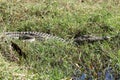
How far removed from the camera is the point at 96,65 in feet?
16.5

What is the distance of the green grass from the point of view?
4.68m

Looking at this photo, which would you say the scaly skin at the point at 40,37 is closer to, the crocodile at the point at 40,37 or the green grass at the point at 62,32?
the crocodile at the point at 40,37

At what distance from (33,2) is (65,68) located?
11.5 ft

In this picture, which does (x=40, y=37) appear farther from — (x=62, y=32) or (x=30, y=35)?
(x=62, y=32)

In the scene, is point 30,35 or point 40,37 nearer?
point 40,37

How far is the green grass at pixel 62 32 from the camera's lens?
184 inches

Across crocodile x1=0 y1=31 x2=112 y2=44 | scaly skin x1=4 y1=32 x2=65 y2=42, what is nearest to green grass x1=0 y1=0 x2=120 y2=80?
crocodile x1=0 y1=31 x2=112 y2=44

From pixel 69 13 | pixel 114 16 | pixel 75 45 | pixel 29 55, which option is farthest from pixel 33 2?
pixel 29 55

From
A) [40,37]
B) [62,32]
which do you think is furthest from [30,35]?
[62,32]

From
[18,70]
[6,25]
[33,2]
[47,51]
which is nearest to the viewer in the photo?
[18,70]

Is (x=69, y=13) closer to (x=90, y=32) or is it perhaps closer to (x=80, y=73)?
(x=90, y=32)

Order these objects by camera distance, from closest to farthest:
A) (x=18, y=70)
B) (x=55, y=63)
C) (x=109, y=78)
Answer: (x=18, y=70) < (x=109, y=78) < (x=55, y=63)

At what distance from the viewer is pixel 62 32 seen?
652 cm

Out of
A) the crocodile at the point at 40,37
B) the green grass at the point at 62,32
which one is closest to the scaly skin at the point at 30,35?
the crocodile at the point at 40,37
